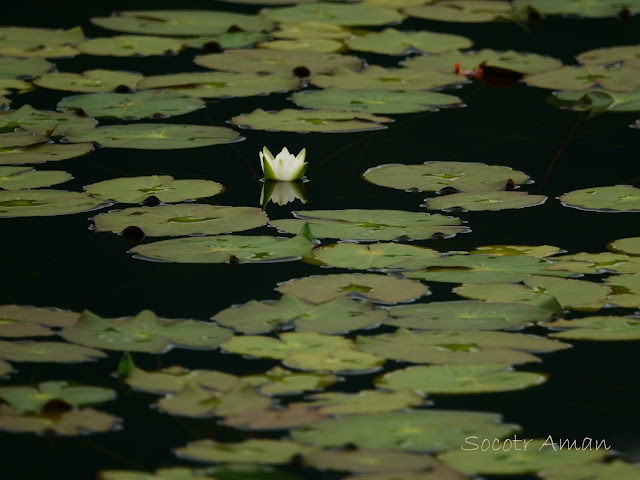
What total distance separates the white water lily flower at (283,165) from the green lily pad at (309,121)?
0.42 metres

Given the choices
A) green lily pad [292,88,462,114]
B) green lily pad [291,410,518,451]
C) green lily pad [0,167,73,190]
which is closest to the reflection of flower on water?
green lily pad [0,167,73,190]

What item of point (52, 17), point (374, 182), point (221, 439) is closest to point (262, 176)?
point (374, 182)

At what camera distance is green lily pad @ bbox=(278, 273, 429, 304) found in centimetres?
261

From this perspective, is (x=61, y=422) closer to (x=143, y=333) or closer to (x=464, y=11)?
(x=143, y=333)

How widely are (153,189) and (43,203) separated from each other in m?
0.32

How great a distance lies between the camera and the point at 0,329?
8.00ft

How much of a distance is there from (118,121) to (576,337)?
7.03 feet

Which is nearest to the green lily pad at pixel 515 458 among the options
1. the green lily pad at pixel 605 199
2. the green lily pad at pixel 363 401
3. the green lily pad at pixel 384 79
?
the green lily pad at pixel 363 401

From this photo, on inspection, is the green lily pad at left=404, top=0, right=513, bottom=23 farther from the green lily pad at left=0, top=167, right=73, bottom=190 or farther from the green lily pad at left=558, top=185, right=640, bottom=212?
the green lily pad at left=0, top=167, right=73, bottom=190

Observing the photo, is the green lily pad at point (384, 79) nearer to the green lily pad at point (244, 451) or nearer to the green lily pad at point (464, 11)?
the green lily pad at point (464, 11)

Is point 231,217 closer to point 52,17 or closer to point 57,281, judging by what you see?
point 57,281

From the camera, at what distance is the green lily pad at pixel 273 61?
15.2ft

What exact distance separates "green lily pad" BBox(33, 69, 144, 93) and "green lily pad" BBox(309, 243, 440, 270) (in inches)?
68.9

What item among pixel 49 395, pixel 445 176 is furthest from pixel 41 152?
pixel 49 395
